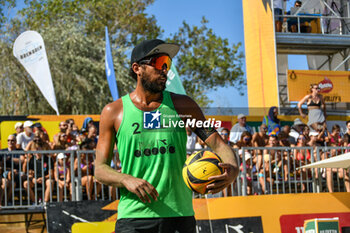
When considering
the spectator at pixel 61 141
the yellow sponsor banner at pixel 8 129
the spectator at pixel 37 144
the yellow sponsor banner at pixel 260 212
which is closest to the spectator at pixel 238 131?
the yellow sponsor banner at pixel 260 212

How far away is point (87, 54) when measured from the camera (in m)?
24.1

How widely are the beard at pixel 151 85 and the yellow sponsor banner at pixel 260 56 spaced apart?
14842mm

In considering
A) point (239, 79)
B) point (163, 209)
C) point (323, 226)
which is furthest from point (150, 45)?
→ point (239, 79)

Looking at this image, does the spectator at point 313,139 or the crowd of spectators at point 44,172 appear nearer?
the crowd of spectators at point 44,172

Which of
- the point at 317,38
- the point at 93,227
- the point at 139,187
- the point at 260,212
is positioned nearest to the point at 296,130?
the point at 260,212

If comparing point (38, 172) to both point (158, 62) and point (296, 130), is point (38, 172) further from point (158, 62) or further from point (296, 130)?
point (296, 130)

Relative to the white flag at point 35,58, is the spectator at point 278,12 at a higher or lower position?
higher

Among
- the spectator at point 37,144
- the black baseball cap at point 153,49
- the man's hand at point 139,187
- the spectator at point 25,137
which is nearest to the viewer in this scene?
the man's hand at point 139,187

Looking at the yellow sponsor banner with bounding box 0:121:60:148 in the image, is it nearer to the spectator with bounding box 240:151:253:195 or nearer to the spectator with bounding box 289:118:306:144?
the spectator with bounding box 240:151:253:195

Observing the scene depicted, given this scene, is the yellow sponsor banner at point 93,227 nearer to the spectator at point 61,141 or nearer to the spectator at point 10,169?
the spectator at point 10,169

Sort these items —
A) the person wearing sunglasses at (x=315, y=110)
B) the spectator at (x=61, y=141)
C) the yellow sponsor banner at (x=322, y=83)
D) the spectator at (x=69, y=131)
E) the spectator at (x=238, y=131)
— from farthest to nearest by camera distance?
the yellow sponsor banner at (x=322, y=83), the person wearing sunglasses at (x=315, y=110), the spectator at (x=238, y=131), the spectator at (x=69, y=131), the spectator at (x=61, y=141)

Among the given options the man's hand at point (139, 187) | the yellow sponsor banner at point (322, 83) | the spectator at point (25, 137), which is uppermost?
the yellow sponsor banner at point (322, 83)

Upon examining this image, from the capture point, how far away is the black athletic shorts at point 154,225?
123 inches

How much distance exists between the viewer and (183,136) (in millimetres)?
3270
